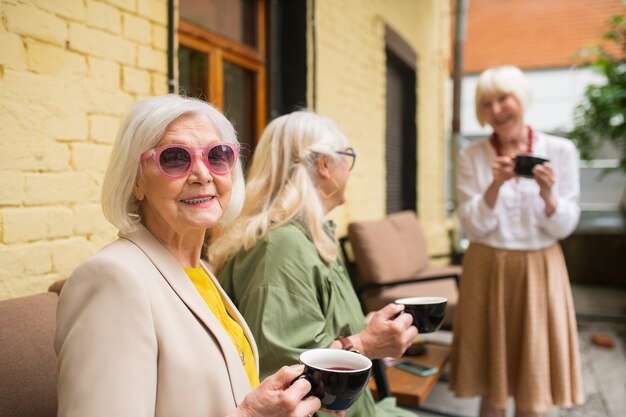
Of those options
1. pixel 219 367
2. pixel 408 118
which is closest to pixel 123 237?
pixel 219 367

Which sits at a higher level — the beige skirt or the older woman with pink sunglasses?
the older woman with pink sunglasses

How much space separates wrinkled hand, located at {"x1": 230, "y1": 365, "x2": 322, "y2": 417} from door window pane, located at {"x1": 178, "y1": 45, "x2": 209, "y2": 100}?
179cm

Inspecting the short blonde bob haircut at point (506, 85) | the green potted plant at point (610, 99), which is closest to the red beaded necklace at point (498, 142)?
the short blonde bob haircut at point (506, 85)

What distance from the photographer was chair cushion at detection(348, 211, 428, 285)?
385 centimetres

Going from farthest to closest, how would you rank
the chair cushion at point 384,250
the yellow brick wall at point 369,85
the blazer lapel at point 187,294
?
the chair cushion at point 384,250, the yellow brick wall at point 369,85, the blazer lapel at point 187,294

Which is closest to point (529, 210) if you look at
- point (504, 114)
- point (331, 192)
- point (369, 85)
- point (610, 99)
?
point (504, 114)

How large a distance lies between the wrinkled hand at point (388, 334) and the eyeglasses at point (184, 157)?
2.12 feet

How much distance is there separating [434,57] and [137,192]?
659 centimetres

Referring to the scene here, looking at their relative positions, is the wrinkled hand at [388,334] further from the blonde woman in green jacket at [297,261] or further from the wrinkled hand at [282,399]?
the wrinkled hand at [282,399]

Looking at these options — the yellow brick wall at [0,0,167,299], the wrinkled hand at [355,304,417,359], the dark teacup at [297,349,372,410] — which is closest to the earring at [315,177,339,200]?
the wrinkled hand at [355,304,417,359]

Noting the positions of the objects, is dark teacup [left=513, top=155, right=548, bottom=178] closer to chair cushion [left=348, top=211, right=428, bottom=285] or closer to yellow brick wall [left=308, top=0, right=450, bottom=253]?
yellow brick wall [left=308, top=0, right=450, bottom=253]

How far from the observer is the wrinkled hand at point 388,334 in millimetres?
1468

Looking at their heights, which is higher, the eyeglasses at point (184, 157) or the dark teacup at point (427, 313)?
the eyeglasses at point (184, 157)

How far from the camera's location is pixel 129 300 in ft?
3.10
